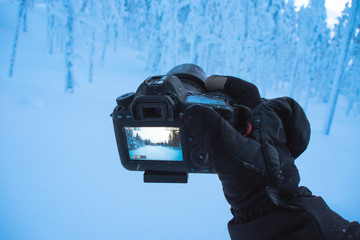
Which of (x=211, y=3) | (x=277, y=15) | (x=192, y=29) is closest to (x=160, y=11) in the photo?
(x=192, y=29)

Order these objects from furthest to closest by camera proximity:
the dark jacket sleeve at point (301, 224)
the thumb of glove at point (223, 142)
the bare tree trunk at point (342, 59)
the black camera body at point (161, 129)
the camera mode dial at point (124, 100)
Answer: the bare tree trunk at point (342, 59) → the camera mode dial at point (124, 100) → the black camera body at point (161, 129) → the thumb of glove at point (223, 142) → the dark jacket sleeve at point (301, 224)

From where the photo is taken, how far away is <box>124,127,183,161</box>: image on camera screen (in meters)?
1.26

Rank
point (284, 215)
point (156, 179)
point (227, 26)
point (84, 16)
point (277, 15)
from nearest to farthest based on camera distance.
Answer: point (284, 215) < point (156, 179) < point (84, 16) < point (227, 26) < point (277, 15)

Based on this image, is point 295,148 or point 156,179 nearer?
point 295,148

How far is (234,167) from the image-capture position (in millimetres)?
1048

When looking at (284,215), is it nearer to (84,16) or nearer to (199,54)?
(84,16)

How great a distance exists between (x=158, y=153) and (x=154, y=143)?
0.31 feet

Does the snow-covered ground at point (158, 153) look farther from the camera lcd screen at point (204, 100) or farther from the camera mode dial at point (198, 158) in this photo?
the camera lcd screen at point (204, 100)

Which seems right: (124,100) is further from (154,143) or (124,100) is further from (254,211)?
(254,211)

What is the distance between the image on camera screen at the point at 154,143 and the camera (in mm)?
1260

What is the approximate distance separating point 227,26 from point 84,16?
7286 mm

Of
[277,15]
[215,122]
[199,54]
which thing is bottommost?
[215,122]

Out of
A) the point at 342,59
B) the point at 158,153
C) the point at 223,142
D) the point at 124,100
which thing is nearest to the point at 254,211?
the point at 223,142

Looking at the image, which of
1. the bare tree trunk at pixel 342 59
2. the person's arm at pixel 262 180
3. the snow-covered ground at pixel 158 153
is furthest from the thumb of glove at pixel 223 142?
the bare tree trunk at pixel 342 59
